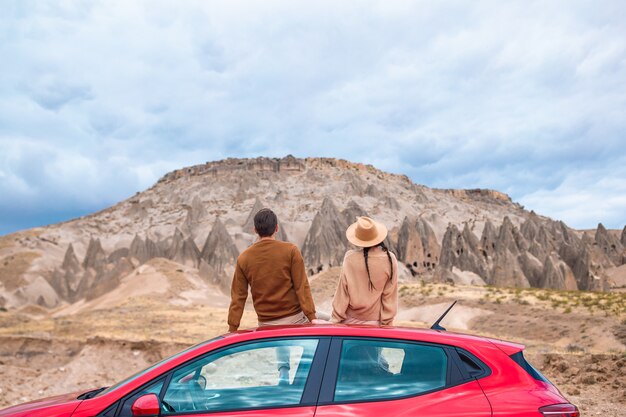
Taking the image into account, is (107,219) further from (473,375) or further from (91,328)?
(473,375)

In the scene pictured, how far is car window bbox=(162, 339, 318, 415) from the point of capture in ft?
12.8

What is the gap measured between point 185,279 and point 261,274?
136ft

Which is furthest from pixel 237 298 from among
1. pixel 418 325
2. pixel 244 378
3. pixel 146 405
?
pixel 418 325

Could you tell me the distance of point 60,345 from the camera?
21109 millimetres

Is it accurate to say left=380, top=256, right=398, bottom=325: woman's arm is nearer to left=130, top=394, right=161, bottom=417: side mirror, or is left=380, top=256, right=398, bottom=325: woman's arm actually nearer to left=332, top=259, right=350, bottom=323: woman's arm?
left=332, top=259, right=350, bottom=323: woman's arm

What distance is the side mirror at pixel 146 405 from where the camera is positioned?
3693 mm

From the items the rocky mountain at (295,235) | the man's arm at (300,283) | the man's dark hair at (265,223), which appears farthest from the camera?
the rocky mountain at (295,235)

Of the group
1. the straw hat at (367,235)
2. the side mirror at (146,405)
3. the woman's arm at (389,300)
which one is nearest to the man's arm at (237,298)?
the straw hat at (367,235)

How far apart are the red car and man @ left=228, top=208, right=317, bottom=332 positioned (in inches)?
77.1

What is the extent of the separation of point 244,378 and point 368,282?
236 cm

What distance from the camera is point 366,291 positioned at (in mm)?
6113

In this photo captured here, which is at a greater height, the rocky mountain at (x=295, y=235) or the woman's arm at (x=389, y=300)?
the rocky mountain at (x=295, y=235)

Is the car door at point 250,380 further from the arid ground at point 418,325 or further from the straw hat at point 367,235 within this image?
the arid ground at point 418,325

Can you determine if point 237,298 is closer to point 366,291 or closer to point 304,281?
point 304,281
